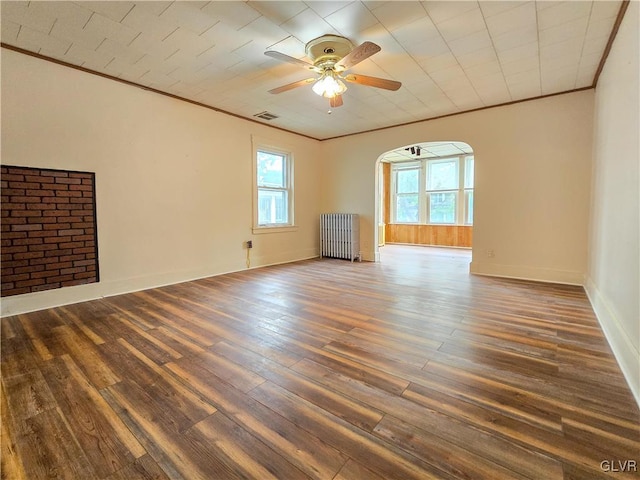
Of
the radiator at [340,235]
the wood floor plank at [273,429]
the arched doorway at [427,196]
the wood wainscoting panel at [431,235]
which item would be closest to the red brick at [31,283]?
the wood floor plank at [273,429]

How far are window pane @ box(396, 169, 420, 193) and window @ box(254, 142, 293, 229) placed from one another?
497 cm

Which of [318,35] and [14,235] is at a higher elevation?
[318,35]

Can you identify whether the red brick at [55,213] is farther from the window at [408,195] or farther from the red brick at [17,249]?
the window at [408,195]

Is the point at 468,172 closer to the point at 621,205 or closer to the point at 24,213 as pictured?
the point at 621,205

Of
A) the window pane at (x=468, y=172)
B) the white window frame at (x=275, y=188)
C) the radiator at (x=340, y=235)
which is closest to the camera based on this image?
the white window frame at (x=275, y=188)

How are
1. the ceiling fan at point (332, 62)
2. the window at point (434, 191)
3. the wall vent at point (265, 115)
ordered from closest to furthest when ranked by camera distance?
the ceiling fan at point (332, 62)
the wall vent at point (265, 115)
the window at point (434, 191)

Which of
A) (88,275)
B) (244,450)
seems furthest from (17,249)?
(244,450)

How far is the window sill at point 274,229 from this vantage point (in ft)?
18.5

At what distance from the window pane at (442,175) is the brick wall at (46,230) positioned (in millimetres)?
8564

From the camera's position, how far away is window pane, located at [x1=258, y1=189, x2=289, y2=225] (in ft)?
19.2

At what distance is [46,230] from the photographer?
128 inches

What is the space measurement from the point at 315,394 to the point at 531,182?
179 inches

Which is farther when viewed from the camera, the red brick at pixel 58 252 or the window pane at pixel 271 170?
the window pane at pixel 271 170

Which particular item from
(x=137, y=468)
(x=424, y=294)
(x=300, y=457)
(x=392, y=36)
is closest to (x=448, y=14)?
(x=392, y=36)
